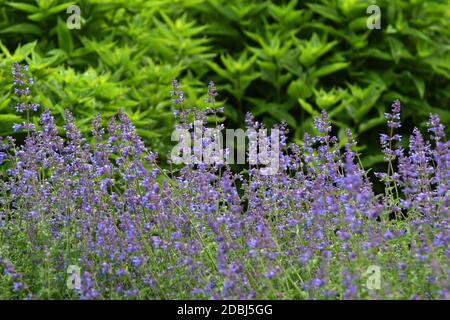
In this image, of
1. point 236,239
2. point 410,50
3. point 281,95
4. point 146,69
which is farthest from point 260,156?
point 410,50

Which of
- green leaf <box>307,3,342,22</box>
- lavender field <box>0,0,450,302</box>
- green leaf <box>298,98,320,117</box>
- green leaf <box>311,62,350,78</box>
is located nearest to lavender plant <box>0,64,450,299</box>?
lavender field <box>0,0,450,302</box>

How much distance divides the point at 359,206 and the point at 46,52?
3.49 meters

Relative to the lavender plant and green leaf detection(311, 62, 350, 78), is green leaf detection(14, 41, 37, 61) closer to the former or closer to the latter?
the lavender plant

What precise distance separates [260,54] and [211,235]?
3.13m

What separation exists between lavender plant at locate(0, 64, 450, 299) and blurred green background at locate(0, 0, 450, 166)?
1980mm

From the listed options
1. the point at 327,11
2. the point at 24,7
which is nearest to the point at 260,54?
the point at 327,11

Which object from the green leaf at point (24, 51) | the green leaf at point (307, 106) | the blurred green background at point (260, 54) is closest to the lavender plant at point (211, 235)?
the green leaf at point (24, 51)

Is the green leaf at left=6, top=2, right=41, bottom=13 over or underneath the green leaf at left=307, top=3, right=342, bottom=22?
underneath

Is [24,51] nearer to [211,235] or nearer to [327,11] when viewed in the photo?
[211,235]

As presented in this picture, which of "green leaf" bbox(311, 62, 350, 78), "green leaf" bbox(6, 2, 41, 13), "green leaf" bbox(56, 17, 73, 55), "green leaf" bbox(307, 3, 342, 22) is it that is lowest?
"green leaf" bbox(311, 62, 350, 78)

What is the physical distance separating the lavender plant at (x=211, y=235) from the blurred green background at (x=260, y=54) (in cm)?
198

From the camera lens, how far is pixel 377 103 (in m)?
7.62

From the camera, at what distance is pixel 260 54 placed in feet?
24.7

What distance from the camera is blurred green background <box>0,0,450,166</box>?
22.7ft
